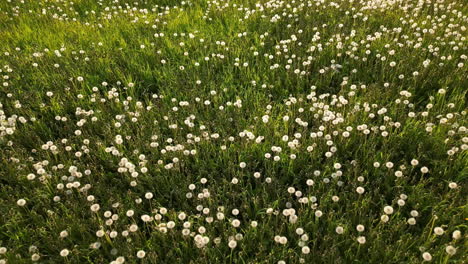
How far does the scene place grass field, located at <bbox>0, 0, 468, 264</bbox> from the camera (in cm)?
301

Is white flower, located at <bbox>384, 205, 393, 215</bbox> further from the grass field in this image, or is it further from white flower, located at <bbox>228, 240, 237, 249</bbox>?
white flower, located at <bbox>228, 240, 237, 249</bbox>

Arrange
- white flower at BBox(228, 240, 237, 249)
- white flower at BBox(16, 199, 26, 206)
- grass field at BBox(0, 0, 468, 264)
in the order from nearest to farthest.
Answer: white flower at BBox(228, 240, 237, 249) < grass field at BBox(0, 0, 468, 264) < white flower at BBox(16, 199, 26, 206)

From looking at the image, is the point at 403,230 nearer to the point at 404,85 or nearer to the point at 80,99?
the point at 404,85

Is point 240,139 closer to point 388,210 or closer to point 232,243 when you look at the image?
point 232,243

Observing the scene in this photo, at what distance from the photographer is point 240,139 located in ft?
13.2

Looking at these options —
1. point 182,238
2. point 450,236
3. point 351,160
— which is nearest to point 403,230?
point 450,236

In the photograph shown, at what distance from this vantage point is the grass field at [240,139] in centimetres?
301

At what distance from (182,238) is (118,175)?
1.13 meters

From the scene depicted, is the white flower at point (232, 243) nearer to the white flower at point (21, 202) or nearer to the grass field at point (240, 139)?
the grass field at point (240, 139)

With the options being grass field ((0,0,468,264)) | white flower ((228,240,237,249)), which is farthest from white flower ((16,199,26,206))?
white flower ((228,240,237,249))

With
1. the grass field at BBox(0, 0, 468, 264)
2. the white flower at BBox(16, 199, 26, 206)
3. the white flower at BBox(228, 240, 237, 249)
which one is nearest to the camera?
Answer: the white flower at BBox(228, 240, 237, 249)

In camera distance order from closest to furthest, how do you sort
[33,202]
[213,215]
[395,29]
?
[213,215] → [33,202] → [395,29]

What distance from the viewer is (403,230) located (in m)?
3.01

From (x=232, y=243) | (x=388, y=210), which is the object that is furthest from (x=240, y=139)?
(x=388, y=210)
